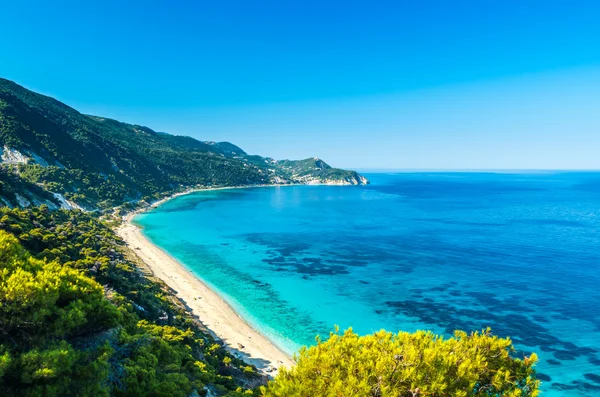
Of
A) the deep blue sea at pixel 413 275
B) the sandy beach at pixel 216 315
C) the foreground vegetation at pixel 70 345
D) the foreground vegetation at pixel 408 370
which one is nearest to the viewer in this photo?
the foreground vegetation at pixel 70 345

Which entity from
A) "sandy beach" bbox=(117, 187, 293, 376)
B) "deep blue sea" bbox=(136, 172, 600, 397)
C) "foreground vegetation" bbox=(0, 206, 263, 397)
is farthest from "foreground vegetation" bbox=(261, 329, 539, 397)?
"deep blue sea" bbox=(136, 172, 600, 397)

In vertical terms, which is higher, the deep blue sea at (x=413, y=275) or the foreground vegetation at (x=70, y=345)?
the foreground vegetation at (x=70, y=345)

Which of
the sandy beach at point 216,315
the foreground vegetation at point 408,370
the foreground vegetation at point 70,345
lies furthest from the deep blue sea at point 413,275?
the foreground vegetation at point 408,370

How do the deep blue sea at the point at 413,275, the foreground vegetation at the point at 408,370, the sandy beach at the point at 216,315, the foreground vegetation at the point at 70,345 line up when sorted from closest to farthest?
the foreground vegetation at the point at 70,345 → the foreground vegetation at the point at 408,370 → the sandy beach at the point at 216,315 → the deep blue sea at the point at 413,275

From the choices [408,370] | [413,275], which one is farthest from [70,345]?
[413,275]

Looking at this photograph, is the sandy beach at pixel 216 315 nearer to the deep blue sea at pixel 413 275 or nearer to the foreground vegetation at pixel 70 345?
the deep blue sea at pixel 413 275

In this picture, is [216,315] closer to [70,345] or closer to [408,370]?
[70,345]
